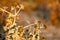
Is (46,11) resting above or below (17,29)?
above

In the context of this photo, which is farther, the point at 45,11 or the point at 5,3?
the point at 45,11

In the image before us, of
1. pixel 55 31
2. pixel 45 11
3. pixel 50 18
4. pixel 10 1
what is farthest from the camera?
pixel 45 11

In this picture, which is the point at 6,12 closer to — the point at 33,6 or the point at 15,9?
the point at 15,9

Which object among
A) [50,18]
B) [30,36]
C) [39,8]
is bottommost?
[30,36]

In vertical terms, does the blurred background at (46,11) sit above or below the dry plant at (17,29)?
above

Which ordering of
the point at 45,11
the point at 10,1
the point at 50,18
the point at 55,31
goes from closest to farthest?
1. the point at 10,1
2. the point at 55,31
3. the point at 50,18
4. the point at 45,11

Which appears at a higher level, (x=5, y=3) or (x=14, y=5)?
(x=5, y=3)

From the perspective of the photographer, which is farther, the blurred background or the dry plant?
the blurred background

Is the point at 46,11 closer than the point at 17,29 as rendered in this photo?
No

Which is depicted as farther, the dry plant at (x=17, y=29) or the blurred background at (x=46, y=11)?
the blurred background at (x=46, y=11)

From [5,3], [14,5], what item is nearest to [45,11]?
[5,3]

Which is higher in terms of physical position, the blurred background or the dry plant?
the blurred background
